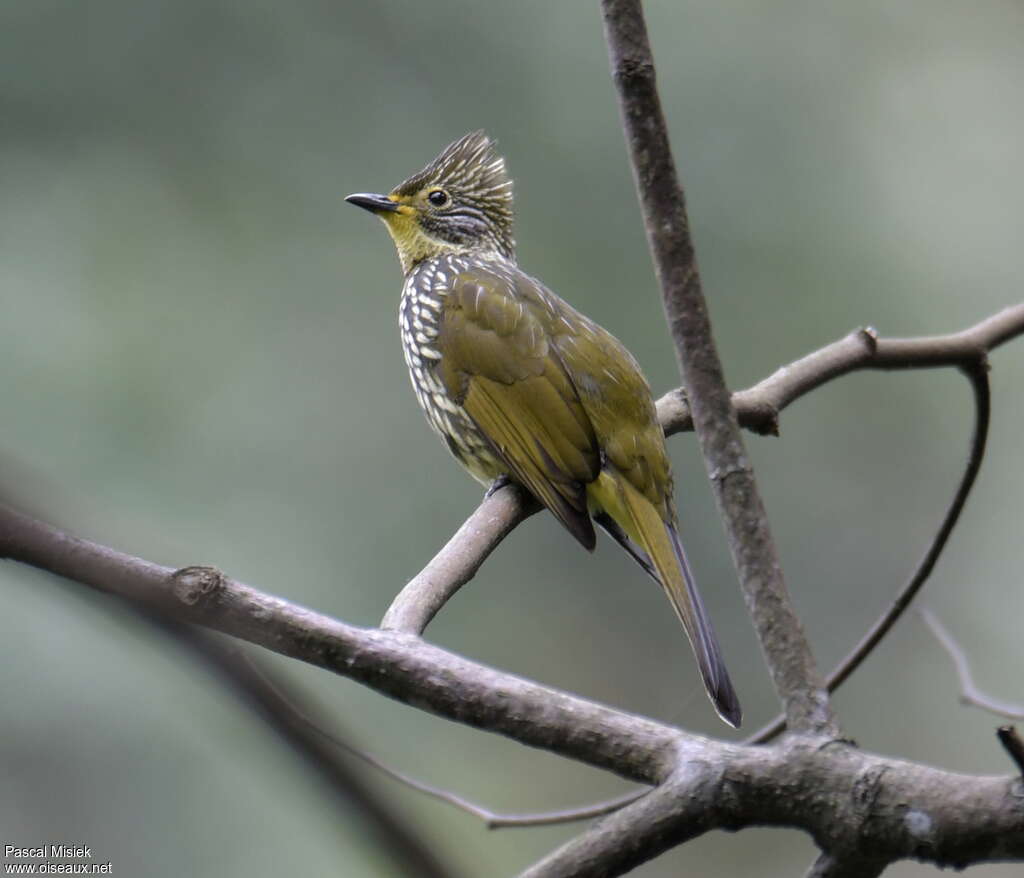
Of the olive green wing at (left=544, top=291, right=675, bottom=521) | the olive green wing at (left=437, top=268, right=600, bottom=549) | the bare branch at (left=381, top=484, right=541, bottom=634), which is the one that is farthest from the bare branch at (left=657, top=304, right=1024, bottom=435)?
the bare branch at (left=381, top=484, right=541, bottom=634)

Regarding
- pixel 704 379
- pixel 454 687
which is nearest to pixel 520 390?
pixel 704 379

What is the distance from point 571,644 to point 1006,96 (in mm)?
3590

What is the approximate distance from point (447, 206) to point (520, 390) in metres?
1.12

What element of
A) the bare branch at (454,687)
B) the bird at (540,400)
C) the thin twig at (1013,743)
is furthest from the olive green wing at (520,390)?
the thin twig at (1013,743)

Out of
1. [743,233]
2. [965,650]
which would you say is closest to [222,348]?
[743,233]

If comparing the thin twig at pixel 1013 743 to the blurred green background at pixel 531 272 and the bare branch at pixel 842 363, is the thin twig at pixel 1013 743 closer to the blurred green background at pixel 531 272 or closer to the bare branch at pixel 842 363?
the bare branch at pixel 842 363

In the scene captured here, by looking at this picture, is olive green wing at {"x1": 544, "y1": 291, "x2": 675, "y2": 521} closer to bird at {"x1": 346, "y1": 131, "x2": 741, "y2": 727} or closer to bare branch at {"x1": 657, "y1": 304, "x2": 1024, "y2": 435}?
bird at {"x1": 346, "y1": 131, "x2": 741, "y2": 727}

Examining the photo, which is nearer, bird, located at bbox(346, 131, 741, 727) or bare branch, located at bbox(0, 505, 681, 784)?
bare branch, located at bbox(0, 505, 681, 784)

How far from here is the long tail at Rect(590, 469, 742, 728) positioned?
243 centimetres

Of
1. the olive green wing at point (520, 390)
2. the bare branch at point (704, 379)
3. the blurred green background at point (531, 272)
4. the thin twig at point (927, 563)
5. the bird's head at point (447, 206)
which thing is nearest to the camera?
the bare branch at point (704, 379)

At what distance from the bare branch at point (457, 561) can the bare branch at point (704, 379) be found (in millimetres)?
463

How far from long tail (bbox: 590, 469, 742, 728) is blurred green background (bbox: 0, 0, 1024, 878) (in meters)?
1.20

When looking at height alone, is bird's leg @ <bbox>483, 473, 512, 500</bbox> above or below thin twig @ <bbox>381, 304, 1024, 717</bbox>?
below

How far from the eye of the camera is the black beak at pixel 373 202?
13.4 feet
